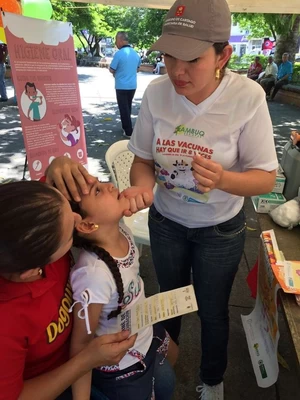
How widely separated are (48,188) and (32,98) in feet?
7.82

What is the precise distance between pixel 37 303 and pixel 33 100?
97.2 inches

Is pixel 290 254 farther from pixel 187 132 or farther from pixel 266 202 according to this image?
pixel 187 132

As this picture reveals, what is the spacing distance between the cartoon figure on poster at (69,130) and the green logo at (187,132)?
2210 mm

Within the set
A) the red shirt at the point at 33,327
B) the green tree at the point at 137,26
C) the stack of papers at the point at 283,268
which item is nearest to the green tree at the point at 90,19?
the green tree at the point at 137,26

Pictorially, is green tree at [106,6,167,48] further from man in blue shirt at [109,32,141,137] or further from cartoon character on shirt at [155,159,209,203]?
cartoon character on shirt at [155,159,209,203]

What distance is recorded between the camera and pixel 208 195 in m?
1.51

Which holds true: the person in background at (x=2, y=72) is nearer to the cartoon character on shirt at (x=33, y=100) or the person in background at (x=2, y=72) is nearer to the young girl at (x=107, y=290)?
the cartoon character on shirt at (x=33, y=100)

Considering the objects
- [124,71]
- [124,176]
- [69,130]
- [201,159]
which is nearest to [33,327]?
[201,159]

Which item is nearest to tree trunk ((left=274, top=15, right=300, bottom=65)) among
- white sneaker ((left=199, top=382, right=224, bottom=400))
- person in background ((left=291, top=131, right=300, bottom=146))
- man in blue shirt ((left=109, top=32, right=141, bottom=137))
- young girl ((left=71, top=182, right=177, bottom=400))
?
man in blue shirt ((left=109, top=32, right=141, bottom=137))

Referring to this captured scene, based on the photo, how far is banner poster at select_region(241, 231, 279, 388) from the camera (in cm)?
171

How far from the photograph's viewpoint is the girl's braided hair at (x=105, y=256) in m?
1.19

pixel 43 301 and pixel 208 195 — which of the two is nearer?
pixel 43 301

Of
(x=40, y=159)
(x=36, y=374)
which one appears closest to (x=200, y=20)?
(x=36, y=374)

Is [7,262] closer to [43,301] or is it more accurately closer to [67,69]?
[43,301]
